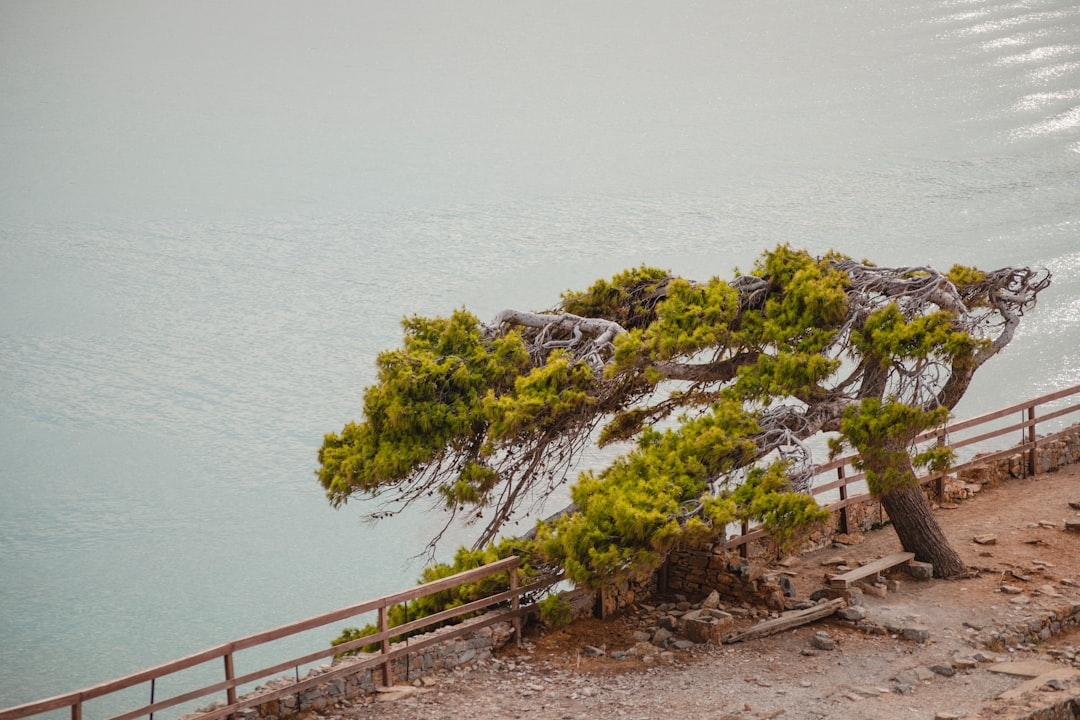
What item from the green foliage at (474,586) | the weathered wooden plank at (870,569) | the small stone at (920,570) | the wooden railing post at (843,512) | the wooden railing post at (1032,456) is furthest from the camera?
the wooden railing post at (1032,456)

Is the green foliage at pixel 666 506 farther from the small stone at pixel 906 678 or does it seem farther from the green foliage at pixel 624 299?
the green foliage at pixel 624 299

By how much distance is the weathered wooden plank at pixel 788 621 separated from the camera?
36.8 ft

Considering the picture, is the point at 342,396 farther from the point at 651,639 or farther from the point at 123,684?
the point at 123,684

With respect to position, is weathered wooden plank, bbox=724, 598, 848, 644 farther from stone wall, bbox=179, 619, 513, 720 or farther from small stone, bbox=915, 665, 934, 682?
stone wall, bbox=179, 619, 513, 720

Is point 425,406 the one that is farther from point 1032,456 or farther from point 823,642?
point 1032,456

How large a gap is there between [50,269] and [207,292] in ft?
15.3

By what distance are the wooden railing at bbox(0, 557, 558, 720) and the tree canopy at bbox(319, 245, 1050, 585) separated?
93 cm

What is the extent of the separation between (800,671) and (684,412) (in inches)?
103

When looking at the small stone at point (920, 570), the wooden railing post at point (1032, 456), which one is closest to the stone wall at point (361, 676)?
the small stone at point (920, 570)

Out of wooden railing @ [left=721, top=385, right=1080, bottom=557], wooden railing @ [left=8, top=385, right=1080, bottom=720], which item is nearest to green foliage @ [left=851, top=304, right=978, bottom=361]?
wooden railing @ [left=721, top=385, right=1080, bottom=557]

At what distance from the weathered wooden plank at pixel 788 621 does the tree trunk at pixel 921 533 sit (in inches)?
65.8

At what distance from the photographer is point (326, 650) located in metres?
9.96

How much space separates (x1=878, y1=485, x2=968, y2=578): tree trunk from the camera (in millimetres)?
13039

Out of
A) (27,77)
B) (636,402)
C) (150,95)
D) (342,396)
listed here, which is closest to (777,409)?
(636,402)
